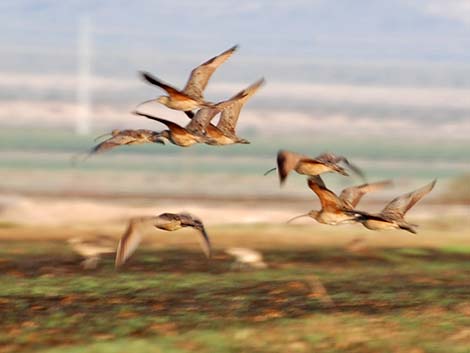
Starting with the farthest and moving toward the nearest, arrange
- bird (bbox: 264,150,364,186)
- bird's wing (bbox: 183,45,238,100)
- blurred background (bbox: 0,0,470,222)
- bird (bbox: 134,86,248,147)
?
blurred background (bbox: 0,0,470,222), bird's wing (bbox: 183,45,238,100), bird (bbox: 134,86,248,147), bird (bbox: 264,150,364,186)

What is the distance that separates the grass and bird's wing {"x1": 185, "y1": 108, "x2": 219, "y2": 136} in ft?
5.46

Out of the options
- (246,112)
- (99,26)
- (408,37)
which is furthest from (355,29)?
(246,112)

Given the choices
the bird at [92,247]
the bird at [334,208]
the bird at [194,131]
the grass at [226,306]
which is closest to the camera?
the grass at [226,306]

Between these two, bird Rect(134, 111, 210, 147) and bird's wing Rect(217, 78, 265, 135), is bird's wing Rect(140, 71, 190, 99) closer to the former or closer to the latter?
bird Rect(134, 111, 210, 147)

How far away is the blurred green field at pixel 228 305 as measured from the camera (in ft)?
42.0

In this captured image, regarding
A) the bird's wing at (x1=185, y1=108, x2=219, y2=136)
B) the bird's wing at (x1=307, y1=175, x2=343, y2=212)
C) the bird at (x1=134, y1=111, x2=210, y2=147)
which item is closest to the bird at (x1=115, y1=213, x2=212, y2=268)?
the bird at (x1=134, y1=111, x2=210, y2=147)

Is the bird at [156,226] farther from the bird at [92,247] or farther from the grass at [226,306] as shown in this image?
the bird at [92,247]

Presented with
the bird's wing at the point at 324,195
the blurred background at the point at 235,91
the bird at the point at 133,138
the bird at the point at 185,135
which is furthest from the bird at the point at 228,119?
the blurred background at the point at 235,91

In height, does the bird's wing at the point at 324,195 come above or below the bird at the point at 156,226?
above

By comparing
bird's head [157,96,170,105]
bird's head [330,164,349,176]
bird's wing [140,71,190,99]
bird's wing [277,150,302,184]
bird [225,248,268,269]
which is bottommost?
bird [225,248,268,269]

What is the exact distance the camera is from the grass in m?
12.8

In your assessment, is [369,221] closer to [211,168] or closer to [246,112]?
[211,168]

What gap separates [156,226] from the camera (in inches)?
556

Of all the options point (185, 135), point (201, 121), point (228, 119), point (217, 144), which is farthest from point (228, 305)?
point (228, 119)
